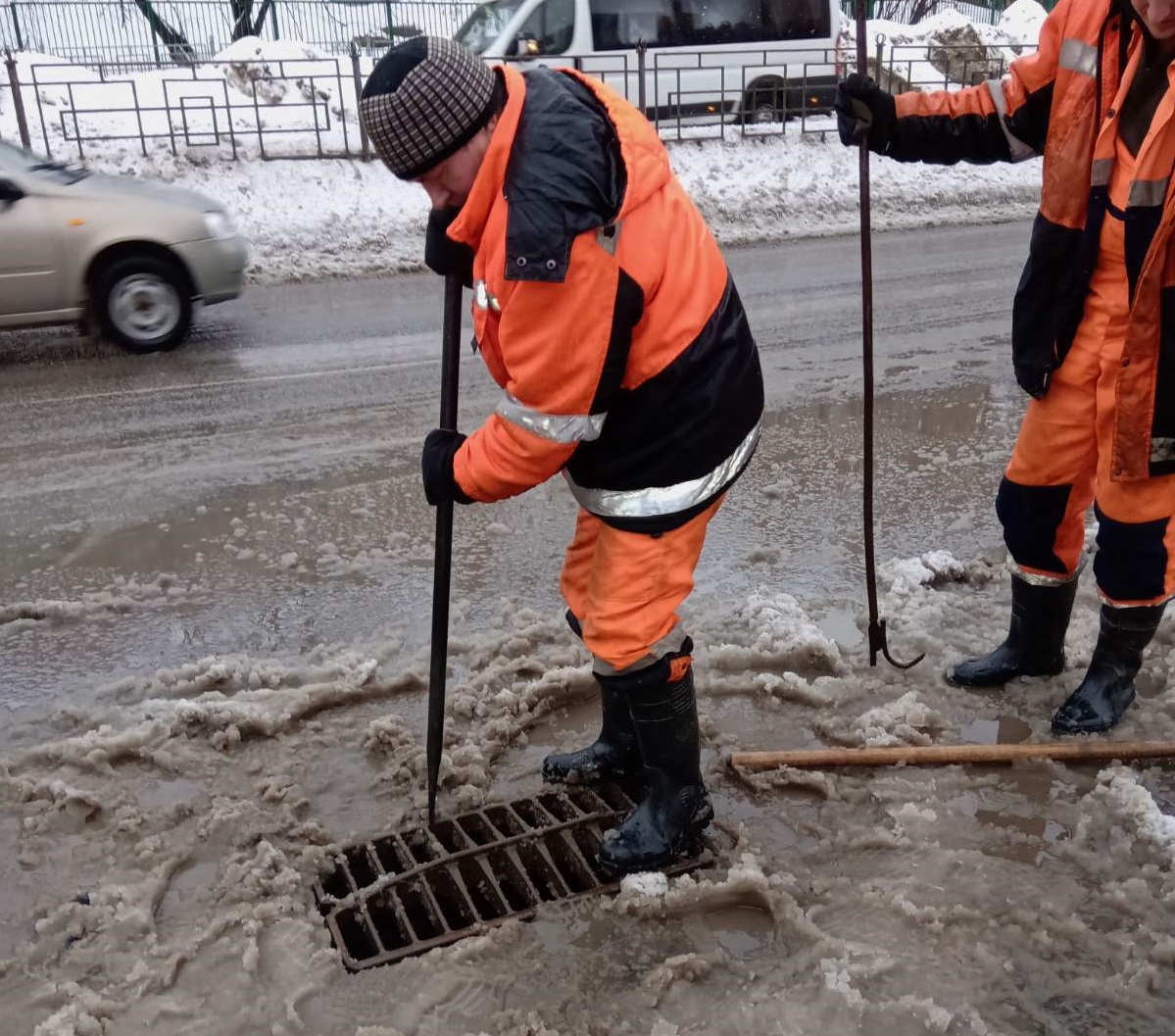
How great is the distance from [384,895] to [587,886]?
0.50 meters

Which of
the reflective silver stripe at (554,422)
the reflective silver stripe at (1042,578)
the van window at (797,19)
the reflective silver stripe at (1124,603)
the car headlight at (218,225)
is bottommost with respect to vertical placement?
the reflective silver stripe at (1042,578)

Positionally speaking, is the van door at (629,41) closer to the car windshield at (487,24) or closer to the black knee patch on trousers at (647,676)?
the car windshield at (487,24)

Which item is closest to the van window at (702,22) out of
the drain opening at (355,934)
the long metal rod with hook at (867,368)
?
the long metal rod with hook at (867,368)

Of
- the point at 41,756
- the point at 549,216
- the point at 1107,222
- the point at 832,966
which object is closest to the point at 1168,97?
the point at 1107,222

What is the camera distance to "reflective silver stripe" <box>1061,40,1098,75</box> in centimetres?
271

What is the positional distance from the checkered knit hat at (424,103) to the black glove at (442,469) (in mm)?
640

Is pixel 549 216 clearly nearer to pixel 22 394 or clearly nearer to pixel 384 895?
pixel 384 895

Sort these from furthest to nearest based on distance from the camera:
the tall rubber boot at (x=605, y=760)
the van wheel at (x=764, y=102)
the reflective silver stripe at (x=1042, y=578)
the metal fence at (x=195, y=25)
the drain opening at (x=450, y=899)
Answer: the metal fence at (x=195, y=25), the van wheel at (x=764, y=102), the reflective silver stripe at (x=1042, y=578), the tall rubber boot at (x=605, y=760), the drain opening at (x=450, y=899)

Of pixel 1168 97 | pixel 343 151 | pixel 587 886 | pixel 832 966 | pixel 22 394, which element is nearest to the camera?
pixel 832 966

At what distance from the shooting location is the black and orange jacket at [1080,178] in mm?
2637

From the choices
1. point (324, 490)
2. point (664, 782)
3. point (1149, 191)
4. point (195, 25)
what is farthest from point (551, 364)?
point (195, 25)

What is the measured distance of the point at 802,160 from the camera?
604 inches

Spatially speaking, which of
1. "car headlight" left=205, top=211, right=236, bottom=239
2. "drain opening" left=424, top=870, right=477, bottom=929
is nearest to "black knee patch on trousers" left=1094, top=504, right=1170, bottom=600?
"drain opening" left=424, top=870, right=477, bottom=929

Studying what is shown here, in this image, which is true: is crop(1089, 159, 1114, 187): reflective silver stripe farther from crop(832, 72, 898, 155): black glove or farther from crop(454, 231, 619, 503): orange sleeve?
crop(454, 231, 619, 503): orange sleeve
